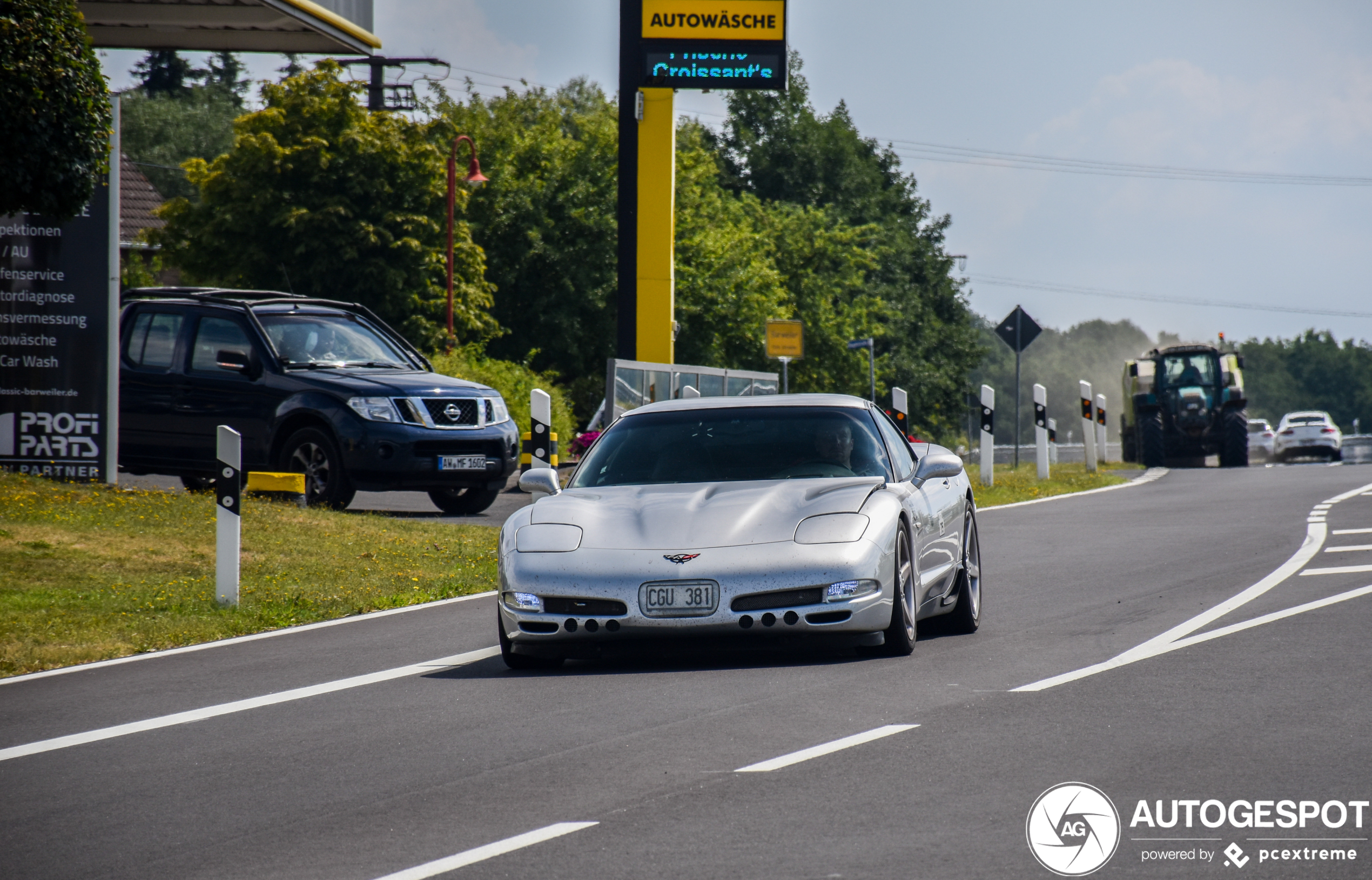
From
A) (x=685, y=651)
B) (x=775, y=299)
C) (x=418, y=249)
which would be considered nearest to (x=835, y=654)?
(x=685, y=651)

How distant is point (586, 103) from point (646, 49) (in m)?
59.9

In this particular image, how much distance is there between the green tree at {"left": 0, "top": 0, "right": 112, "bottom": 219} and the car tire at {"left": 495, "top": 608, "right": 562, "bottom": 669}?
789 cm

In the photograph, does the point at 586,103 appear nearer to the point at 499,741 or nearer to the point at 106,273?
the point at 106,273

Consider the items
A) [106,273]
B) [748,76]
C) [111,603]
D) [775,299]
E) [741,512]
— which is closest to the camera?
[741,512]

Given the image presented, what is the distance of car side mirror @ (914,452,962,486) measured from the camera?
915 cm

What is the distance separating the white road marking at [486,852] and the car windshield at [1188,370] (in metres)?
33.6

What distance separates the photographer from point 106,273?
1708cm

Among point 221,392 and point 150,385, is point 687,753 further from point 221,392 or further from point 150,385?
point 150,385

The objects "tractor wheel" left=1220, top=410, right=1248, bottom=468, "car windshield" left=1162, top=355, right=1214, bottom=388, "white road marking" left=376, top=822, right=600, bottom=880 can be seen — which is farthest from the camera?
"car windshield" left=1162, top=355, right=1214, bottom=388

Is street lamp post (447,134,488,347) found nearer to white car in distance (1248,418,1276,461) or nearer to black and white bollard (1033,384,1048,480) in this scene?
black and white bollard (1033,384,1048,480)

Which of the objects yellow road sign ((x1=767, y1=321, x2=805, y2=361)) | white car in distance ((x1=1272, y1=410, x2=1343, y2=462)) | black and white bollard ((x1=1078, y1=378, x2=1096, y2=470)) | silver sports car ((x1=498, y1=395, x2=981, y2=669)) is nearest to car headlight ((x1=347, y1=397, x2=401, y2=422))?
silver sports car ((x1=498, y1=395, x2=981, y2=669))

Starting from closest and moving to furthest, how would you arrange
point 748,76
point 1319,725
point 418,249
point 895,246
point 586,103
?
point 1319,725
point 748,76
point 418,249
point 895,246
point 586,103

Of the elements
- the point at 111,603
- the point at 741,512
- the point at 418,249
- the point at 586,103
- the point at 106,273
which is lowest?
the point at 111,603

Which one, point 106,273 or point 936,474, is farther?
point 106,273
